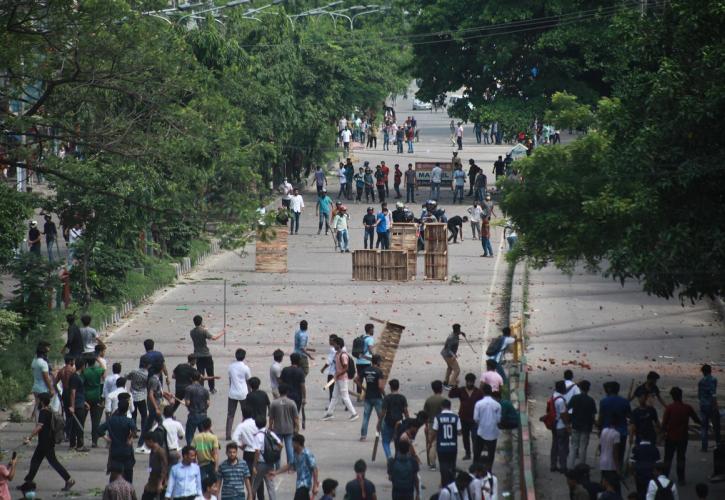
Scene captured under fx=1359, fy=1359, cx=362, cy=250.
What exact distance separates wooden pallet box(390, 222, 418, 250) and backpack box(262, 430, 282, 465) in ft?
65.3

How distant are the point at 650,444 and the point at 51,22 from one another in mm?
10870

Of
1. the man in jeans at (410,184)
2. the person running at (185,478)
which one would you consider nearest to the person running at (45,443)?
the person running at (185,478)

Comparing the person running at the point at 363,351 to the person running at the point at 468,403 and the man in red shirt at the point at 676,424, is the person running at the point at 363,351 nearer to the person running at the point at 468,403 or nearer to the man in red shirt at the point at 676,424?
the person running at the point at 468,403

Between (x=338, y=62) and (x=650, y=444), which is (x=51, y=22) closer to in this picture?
(x=650, y=444)

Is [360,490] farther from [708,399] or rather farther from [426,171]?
[426,171]

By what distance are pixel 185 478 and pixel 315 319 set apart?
575 inches

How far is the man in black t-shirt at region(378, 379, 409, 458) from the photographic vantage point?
18281 millimetres

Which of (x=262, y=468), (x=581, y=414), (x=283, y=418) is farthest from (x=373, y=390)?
(x=262, y=468)

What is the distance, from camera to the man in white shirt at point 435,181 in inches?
1916

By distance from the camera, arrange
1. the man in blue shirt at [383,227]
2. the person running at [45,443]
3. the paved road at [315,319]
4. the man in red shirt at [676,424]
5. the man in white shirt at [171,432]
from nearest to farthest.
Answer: the man in white shirt at [171,432] → the person running at [45,443] → the man in red shirt at [676,424] → the paved road at [315,319] → the man in blue shirt at [383,227]

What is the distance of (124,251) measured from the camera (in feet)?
99.9

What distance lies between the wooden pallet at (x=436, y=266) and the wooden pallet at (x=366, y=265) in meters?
1.29

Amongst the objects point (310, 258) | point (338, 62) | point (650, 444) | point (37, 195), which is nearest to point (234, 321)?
point (37, 195)

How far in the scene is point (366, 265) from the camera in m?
34.5
